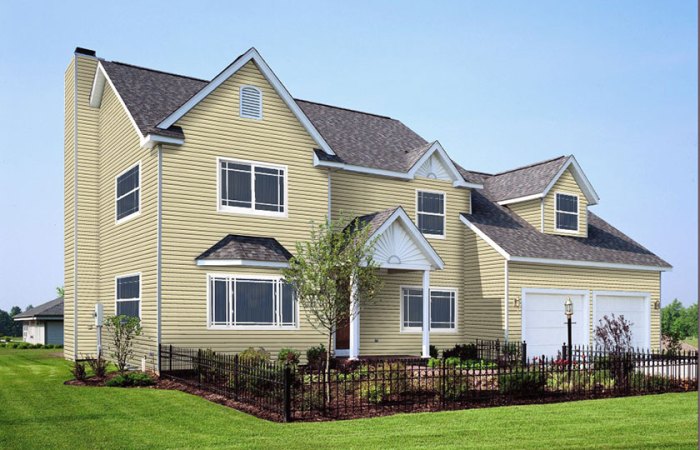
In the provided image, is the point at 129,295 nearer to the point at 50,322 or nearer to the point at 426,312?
A: the point at 426,312

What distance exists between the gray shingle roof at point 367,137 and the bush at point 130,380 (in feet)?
33.8

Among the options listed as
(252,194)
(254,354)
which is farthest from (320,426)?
(252,194)

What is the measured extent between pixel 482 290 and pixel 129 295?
1351 centimetres

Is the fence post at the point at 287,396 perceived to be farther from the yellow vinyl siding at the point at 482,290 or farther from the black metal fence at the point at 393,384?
the yellow vinyl siding at the point at 482,290

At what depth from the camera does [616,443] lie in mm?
12070

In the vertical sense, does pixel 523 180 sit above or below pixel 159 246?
above

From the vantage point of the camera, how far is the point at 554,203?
31.1 m

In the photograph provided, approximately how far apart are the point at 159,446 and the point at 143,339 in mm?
10811

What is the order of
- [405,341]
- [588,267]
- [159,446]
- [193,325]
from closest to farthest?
1. [159,446]
2. [193,325]
3. [405,341]
4. [588,267]

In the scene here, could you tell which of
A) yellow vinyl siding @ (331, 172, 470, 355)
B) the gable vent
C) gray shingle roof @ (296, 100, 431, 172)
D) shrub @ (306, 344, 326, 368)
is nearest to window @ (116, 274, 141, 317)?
shrub @ (306, 344, 326, 368)

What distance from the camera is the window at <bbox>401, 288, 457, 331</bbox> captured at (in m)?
27.5

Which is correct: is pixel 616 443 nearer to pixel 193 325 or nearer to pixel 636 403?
pixel 636 403

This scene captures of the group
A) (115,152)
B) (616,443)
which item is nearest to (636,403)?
(616,443)

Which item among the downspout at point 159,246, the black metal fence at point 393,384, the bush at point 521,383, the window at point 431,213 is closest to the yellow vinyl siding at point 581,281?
the window at point 431,213
